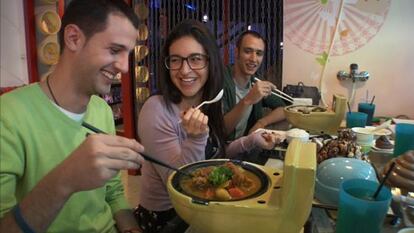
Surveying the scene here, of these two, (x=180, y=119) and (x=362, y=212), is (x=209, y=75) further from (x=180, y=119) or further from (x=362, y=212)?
(x=362, y=212)

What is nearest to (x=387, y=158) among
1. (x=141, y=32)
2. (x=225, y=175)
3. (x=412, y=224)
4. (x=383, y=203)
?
(x=412, y=224)

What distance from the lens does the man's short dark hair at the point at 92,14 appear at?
3.33 ft

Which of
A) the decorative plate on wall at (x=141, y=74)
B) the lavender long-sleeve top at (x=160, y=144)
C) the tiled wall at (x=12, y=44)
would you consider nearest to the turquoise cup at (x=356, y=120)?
the lavender long-sleeve top at (x=160, y=144)

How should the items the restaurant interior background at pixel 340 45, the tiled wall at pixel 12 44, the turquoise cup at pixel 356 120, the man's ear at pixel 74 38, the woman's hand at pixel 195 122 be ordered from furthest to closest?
the tiled wall at pixel 12 44, the restaurant interior background at pixel 340 45, the turquoise cup at pixel 356 120, the woman's hand at pixel 195 122, the man's ear at pixel 74 38

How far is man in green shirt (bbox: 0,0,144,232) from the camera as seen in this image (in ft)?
2.56

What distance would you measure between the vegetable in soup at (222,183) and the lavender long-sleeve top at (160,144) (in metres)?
0.24

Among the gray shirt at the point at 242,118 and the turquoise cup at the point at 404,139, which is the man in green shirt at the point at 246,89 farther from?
the turquoise cup at the point at 404,139

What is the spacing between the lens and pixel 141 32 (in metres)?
3.56

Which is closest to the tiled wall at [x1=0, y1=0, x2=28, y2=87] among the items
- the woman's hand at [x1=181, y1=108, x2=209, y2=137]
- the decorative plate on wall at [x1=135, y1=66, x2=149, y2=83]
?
the decorative plate on wall at [x1=135, y1=66, x2=149, y2=83]

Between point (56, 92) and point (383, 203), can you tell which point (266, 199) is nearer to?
point (383, 203)

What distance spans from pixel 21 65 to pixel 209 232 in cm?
325

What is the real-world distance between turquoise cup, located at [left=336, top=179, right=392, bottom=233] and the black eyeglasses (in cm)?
86

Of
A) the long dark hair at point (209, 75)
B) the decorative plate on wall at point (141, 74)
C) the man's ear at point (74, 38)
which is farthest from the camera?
the decorative plate on wall at point (141, 74)

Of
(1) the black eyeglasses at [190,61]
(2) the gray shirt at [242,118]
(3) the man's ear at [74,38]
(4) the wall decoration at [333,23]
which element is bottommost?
(2) the gray shirt at [242,118]
